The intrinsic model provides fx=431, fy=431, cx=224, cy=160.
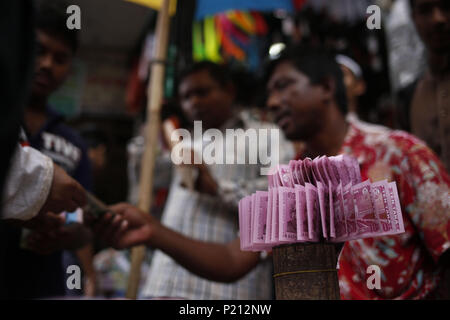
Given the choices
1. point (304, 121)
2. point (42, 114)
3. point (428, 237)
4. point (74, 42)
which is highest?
point (74, 42)

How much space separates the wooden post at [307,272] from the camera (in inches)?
29.0

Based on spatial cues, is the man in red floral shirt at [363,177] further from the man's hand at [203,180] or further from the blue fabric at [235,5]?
the blue fabric at [235,5]

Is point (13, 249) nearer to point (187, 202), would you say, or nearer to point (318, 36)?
point (187, 202)

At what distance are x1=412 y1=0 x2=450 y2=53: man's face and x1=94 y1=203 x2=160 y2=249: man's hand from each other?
1.36 metres

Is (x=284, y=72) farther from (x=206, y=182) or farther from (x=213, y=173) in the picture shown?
(x=213, y=173)

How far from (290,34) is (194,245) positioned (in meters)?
2.76

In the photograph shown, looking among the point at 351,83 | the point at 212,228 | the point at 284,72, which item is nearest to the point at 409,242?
the point at 284,72

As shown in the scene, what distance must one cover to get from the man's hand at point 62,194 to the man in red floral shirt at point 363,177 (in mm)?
231

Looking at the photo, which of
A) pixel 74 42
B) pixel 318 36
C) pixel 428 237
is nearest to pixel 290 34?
pixel 318 36

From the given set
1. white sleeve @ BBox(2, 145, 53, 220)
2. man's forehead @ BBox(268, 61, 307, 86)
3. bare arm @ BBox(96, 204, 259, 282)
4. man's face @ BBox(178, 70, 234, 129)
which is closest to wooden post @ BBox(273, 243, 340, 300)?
white sleeve @ BBox(2, 145, 53, 220)

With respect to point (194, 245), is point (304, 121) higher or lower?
higher

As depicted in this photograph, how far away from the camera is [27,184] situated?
3.17ft

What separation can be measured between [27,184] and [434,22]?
1.63m

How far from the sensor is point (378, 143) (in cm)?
144
